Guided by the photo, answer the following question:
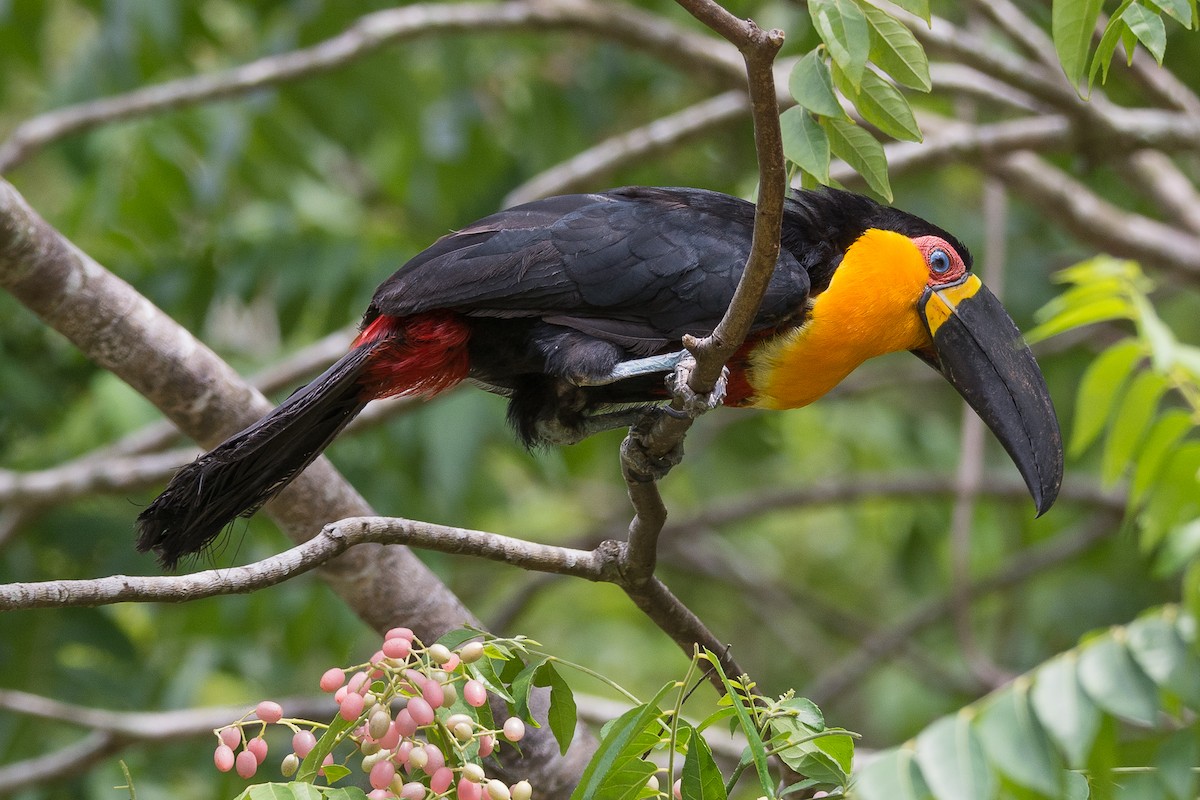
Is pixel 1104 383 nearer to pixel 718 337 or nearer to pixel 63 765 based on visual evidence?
pixel 718 337

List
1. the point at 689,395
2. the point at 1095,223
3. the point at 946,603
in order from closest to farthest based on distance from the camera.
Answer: the point at 689,395, the point at 1095,223, the point at 946,603

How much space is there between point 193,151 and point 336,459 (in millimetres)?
1371

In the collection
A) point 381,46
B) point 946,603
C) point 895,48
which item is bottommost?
point 946,603

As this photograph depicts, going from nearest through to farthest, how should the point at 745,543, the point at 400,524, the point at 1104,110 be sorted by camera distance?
the point at 400,524 < the point at 1104,110 < the point at 745,543

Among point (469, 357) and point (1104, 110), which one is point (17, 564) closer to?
point (469, 357)

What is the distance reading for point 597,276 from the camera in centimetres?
304

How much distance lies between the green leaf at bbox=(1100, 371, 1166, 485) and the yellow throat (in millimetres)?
476

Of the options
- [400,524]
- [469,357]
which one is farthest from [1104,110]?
[400,524]

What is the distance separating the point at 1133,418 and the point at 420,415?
249 cm

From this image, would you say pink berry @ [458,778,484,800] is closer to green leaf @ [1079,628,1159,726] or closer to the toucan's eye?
green leaf @ [1079,628,1159,726]

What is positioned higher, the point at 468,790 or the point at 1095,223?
the point at 1095,223

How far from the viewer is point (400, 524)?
2.36m

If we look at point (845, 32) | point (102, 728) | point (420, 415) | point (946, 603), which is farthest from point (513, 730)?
point (946, 603)

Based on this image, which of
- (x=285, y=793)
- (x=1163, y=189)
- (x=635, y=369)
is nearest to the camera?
(x=285, y=793)
